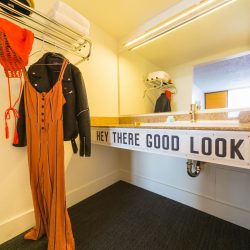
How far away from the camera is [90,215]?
1315 mm

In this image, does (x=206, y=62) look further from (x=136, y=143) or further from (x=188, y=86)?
(x=136, y=143)

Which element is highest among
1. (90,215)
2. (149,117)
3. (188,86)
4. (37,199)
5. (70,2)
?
(70,2)

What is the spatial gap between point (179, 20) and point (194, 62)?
1.33ft

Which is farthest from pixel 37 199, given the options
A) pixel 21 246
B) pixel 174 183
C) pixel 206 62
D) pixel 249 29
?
pixel 249 29

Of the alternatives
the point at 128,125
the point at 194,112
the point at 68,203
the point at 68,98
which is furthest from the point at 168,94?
the point at 68,203

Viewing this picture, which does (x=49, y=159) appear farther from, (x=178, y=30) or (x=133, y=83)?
(x=178, y=30)

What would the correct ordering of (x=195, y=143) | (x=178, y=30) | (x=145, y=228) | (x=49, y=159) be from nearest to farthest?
(x=195, y=143)
(x=49, y=159)
(x=145, y=228)
(x=178, y=30)

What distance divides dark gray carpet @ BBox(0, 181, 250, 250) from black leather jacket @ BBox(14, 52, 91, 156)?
0.61 metres

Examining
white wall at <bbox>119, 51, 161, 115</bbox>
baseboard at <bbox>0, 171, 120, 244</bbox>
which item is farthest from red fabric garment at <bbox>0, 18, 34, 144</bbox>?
white wall at <bbox>119, 51, 161, 115</bbox>

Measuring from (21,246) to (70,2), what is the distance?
1.99 m

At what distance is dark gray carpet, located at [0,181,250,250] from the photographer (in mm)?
990

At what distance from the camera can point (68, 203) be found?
142 centimetres

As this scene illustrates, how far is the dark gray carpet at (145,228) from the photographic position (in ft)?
3.25

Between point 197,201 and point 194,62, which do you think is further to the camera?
point 194,62
